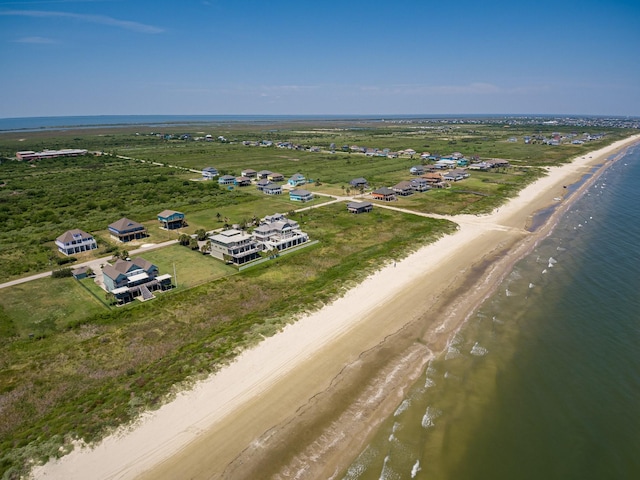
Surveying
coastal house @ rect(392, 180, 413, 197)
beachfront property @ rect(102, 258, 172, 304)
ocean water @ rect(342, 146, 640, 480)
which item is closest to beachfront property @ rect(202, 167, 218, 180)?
coastal house @ rect(392, 180, 413, 197)

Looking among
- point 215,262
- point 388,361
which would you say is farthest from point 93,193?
point 388,361

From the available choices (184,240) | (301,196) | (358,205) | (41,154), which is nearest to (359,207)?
(358,205)

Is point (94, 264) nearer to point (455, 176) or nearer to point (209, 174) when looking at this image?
point (209, 174)

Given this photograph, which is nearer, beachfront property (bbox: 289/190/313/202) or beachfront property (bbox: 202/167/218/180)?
beachfront property (bbox: 289/190/313/202)

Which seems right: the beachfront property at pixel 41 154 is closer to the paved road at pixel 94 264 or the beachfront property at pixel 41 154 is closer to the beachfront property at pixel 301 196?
the beachfront property at pixel 301 196

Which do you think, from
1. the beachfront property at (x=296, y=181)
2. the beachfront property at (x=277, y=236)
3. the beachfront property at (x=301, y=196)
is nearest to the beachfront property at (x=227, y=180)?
the beachfront property at (x=296, y=181)

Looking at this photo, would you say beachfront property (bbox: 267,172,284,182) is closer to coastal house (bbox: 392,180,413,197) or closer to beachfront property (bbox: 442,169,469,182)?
coastal house (bbox: 392,180,413,197)
